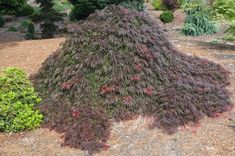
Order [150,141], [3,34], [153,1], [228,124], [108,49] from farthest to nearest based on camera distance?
[153,1] < [3,34] < [108,49] < [228,124] < [150,141]

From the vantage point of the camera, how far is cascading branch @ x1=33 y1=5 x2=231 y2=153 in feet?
28.6

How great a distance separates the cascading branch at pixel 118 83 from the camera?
8.71m

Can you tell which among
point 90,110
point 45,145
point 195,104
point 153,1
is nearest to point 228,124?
point 195,104

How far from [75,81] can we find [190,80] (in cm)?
247

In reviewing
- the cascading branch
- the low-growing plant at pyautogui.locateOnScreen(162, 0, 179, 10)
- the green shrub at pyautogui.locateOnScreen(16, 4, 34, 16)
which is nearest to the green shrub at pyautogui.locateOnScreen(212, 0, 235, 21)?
the cascading branch

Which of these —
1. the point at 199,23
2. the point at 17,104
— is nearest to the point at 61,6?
the point at 199,23

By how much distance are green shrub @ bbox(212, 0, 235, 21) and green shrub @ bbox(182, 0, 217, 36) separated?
99 centimetres

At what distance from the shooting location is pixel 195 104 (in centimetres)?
908

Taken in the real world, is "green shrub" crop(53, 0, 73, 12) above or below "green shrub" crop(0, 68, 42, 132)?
below

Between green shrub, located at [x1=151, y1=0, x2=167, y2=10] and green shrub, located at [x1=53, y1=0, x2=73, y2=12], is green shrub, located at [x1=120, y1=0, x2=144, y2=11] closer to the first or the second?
green shrub, located at [x1=151, y1=0, x2=167, y2=10]

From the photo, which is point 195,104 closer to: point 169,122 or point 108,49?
point 169,122

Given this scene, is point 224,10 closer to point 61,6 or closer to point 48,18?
point 48,18

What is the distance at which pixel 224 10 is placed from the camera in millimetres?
14430

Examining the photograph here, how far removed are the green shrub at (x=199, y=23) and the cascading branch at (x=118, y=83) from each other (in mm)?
6305
